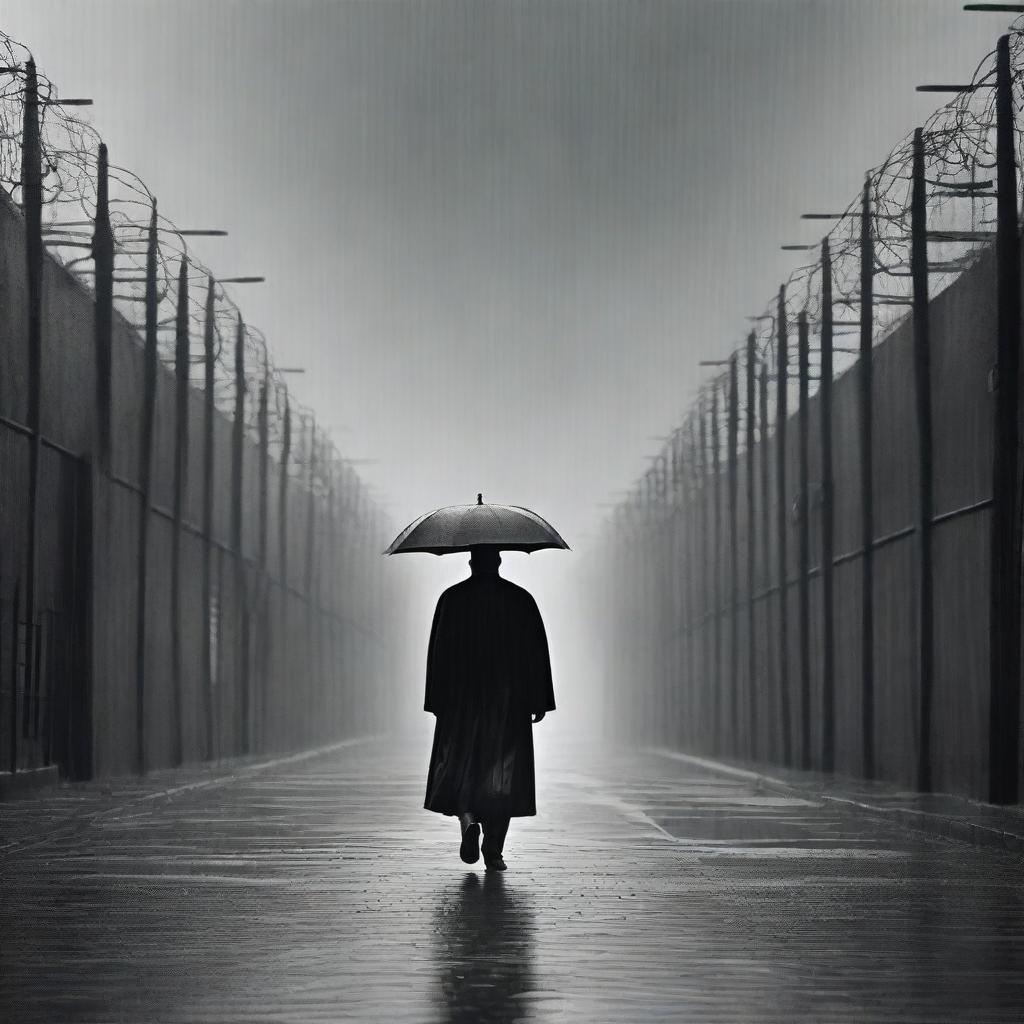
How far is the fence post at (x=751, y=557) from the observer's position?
3991 cm

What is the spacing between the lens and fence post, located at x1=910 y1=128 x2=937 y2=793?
23.0 m

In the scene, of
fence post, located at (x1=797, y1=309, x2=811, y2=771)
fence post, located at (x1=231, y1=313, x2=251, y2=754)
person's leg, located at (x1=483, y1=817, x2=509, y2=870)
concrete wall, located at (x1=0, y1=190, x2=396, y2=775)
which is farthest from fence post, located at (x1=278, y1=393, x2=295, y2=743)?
person's leg, located at (x1=483, y1=817, x2=509, y2=870)

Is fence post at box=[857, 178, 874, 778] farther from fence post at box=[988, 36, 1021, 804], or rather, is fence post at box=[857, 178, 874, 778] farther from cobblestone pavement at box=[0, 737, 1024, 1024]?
cobblestone pavement at box=[0, 737, 1024, 1024]

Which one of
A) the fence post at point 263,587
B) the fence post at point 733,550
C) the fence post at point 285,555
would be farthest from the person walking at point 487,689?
the fence post at point 285,555

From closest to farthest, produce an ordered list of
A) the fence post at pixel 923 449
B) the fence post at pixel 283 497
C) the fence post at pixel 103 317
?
the fence post at pixel 923 449, the fence post at pixel 103 317, the fence post at pixel 283 497

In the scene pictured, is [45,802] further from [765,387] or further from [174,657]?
[765,387]

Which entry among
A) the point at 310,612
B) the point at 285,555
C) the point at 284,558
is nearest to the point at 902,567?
→ the point at 284,558

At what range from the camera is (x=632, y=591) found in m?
77.1

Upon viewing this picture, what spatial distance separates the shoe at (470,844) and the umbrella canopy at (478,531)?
5.54 feet

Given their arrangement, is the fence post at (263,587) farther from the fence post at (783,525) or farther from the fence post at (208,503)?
the fence post at (783,525)

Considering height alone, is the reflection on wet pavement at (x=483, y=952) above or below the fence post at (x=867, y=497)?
below

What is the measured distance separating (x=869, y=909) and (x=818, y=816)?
30.5 ft

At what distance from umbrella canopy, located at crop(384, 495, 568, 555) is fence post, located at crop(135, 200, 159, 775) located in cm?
1525

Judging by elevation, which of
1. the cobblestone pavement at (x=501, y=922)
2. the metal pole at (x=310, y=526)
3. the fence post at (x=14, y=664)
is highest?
the metal pole at (x=310, y=526)
